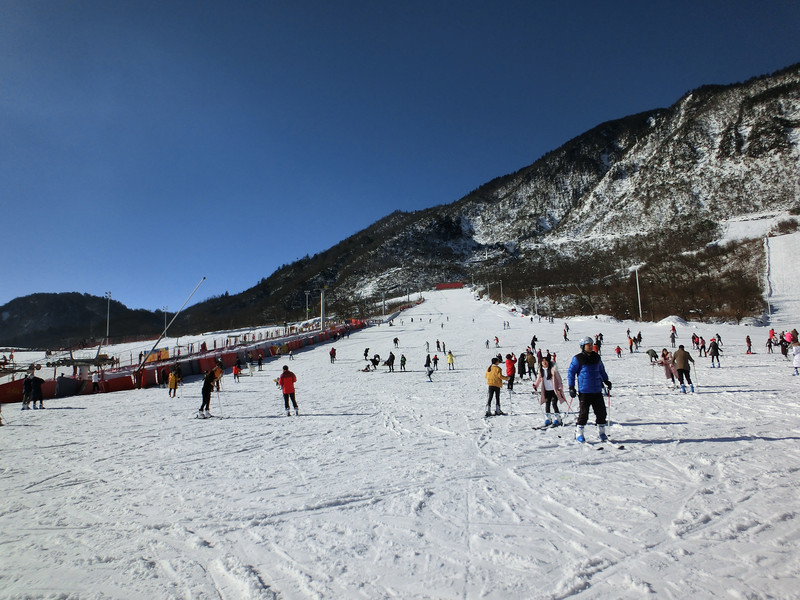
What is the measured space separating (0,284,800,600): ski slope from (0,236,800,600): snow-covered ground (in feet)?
0.07

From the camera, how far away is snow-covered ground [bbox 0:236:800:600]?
2.85 meters

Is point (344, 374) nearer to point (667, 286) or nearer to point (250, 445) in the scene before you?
point (250, 445)

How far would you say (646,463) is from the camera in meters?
5.04

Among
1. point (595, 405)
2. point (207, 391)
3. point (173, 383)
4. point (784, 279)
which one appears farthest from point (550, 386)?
point (784, 279)

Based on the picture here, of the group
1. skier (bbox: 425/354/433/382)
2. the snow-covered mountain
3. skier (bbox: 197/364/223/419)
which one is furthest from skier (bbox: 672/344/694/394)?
the snow-covered mountain

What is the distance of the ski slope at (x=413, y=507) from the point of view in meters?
2.85

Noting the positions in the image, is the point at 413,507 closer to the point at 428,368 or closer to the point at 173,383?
the point at 428,368

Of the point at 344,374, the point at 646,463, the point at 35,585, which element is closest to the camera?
the point at 35,585

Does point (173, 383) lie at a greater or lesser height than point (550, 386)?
lesser

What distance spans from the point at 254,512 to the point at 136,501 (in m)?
1.65

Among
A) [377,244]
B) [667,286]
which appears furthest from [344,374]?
[377,244]

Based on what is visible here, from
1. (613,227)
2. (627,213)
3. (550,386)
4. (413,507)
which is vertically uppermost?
(627,213)

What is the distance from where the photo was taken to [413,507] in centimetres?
409

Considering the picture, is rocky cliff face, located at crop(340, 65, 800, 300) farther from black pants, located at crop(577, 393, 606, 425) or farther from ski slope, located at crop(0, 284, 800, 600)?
ski slope, located at crop(0, 284, 800, 600)
